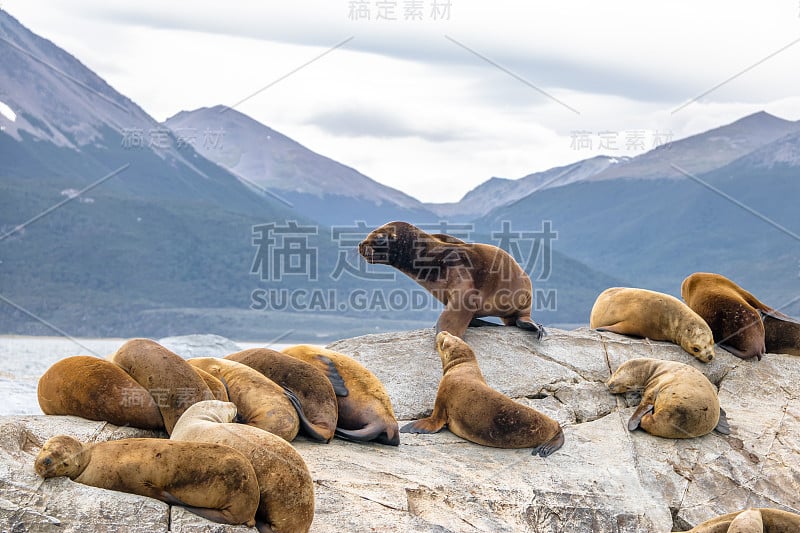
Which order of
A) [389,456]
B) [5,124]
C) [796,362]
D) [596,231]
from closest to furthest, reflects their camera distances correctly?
1. [389,456]
2. [796,362]
3. [5,124]
4. [596,231]

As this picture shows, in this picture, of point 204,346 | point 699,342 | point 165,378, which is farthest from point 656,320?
point 204,346

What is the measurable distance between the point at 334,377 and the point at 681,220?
11212 cm

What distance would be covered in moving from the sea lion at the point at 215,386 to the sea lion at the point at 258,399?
119 mm

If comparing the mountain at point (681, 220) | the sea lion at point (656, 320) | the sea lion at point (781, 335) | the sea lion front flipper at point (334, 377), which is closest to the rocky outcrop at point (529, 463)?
the sea lion at point (656, 320)

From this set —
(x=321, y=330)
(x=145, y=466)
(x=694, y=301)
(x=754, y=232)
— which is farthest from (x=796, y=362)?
(x=754, y=232)

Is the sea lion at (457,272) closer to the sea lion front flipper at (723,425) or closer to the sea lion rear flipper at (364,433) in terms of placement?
the sea lion front flipper at (723,425)

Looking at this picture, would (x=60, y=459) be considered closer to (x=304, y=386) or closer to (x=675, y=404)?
(x=304, y=386)

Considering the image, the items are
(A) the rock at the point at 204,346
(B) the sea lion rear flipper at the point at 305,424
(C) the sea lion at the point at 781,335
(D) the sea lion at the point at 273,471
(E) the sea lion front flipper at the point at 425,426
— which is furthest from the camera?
(A) the rock at the point at 204,346

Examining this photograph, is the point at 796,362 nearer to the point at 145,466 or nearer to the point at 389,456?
the point at 389,456

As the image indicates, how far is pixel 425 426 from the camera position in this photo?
7996 mm

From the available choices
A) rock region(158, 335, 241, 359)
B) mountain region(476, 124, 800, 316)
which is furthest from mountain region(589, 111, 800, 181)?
rock region(158, 335, 241, 359)

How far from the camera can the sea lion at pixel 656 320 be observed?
10.2m

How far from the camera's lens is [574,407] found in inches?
349

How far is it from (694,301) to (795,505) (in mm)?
3637
